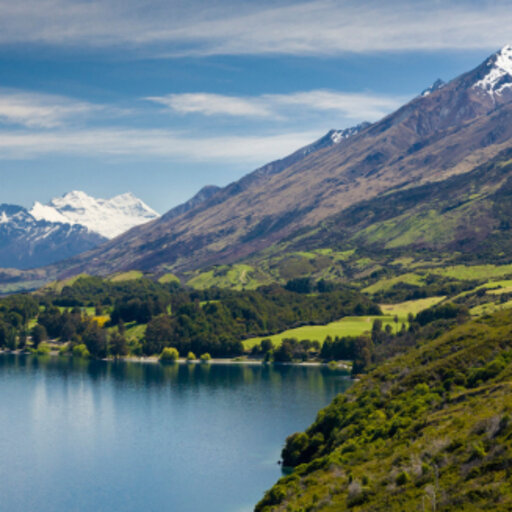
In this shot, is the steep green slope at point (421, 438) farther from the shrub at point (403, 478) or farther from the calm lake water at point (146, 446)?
the calm lake water at point (146, 446)

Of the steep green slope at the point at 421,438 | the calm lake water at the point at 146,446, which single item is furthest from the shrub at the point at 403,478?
the calm lake water at the point at 146,446

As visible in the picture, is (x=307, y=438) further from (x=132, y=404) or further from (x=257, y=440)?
(x=132, y=404)

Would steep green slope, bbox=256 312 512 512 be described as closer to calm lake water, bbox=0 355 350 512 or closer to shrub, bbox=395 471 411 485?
shrub, bbox=395 471 411 485

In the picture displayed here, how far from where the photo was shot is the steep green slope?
57344 millimetres

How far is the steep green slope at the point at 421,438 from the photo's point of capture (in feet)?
188

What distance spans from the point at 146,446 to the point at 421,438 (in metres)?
76.3

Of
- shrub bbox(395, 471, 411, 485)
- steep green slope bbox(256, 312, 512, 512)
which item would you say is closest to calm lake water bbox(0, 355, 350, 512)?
steep green slope bbox(256, 312, 512, 512)

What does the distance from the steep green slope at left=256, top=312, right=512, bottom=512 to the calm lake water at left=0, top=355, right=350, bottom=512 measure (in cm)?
1391

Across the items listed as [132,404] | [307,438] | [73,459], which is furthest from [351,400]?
[132,404]

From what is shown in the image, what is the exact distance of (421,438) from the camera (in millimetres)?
71938

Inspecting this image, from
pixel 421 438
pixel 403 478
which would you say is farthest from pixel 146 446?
pixel 403 478

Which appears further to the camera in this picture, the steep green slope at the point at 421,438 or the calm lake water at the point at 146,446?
the calm lake water at the point at 146,446

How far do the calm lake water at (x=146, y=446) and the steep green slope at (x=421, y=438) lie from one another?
13913mm

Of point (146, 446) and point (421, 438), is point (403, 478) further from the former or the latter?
point (146, 446)
